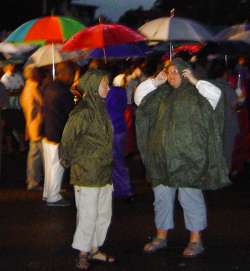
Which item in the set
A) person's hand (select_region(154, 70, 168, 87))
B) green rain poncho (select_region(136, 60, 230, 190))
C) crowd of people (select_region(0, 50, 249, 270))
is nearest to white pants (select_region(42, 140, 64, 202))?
crowd of people (select_region(0, 50, 249, 270))

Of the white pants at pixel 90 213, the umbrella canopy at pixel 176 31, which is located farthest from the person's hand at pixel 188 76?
the umbrella canopy at pixel 176 31

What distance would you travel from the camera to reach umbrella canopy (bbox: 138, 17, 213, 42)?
12.5 m

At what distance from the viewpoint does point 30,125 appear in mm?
12469

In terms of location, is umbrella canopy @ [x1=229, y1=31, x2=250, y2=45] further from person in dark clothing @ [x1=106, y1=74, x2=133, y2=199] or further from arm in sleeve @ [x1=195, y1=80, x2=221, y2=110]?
arm in sleeve @ [x1=195, y1=80, x2=221, y2=110]

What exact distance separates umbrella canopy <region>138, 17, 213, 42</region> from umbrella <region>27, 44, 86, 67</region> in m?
1.07

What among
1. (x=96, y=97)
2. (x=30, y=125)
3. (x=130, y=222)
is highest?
(x=96, y=97)

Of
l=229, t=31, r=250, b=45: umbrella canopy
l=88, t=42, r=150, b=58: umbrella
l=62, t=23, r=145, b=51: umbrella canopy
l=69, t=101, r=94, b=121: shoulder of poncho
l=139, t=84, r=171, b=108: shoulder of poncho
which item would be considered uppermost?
l=62, t=23, r=145, b=51: umbrella canopy

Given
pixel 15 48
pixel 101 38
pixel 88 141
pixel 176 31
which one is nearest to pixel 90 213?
pixel 88 141

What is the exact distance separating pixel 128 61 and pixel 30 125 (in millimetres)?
5506

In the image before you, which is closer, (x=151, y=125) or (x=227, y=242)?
(x=151, y=125)

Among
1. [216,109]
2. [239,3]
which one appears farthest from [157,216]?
[239,3]

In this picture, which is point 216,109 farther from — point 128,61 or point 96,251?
point 128,61

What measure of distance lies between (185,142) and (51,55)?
5.23 m

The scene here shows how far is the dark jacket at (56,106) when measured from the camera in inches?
437
